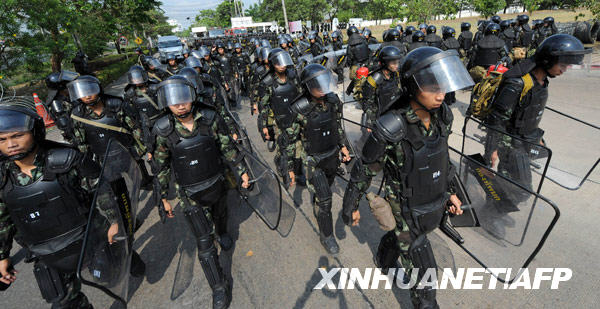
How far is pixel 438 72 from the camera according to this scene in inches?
75.6

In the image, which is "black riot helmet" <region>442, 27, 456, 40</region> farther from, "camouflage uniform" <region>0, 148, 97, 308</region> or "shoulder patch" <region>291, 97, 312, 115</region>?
"camouflage uniform" <region>0, 148, 97, 308</region>

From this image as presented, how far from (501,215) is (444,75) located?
64.6 inches

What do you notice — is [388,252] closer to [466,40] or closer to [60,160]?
[60,160]

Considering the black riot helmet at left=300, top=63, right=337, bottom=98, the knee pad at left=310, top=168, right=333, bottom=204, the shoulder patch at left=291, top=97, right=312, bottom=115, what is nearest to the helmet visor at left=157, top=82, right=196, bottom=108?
the shoulder patch at left=291, top=97, right=312, bottom=115

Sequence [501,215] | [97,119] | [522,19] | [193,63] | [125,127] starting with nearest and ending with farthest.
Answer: [501,215], [97,119], [125,127], [193,63], [522,19]

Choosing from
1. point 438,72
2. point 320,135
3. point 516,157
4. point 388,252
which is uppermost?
point 438,72

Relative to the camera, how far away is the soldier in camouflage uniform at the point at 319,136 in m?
3.44

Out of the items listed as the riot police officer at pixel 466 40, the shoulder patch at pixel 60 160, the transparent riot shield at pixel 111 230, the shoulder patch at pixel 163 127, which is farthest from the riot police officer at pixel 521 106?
the riot police officer at pixel 466 40

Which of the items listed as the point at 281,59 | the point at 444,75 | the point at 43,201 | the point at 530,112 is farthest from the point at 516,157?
the point at 43,201

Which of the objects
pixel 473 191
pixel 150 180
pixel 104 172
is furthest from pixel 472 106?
pixel 150 180

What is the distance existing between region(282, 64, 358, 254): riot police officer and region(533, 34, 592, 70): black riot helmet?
2235 millimetres

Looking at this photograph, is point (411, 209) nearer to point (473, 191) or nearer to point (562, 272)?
point (473, 191)

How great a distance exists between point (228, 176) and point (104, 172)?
1207mm

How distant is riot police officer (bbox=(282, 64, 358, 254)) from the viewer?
11.3 feet
